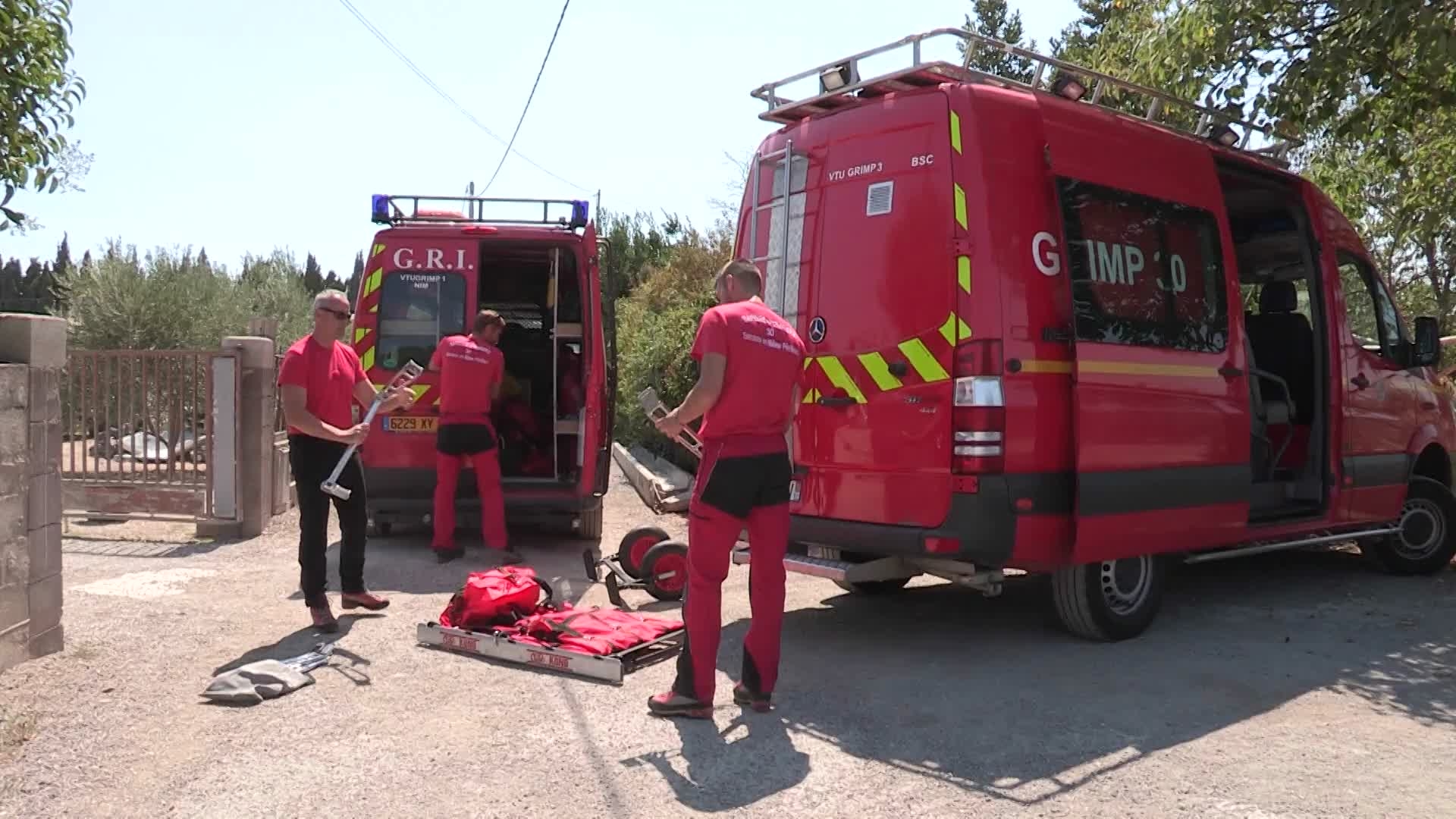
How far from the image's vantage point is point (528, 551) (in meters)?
9.20

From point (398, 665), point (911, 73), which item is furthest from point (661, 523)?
point (911, 73)

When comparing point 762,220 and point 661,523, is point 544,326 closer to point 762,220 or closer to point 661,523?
point 661,523

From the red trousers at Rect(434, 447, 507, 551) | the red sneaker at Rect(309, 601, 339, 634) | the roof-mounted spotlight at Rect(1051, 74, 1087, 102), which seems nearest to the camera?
the roof-mounted spotlight at Rect(1051, 74, 1087, 102)

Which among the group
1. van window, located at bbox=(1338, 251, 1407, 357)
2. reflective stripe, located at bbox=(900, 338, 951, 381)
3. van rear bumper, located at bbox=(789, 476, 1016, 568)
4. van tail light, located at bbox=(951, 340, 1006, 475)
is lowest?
van rear bumper, located at bbox=(789, 476, 1016, 568)

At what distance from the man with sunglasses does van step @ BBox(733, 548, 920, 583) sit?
7.59 ft

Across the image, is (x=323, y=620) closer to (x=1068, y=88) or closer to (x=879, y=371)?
(x=879, y=371)

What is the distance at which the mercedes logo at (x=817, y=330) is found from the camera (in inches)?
233

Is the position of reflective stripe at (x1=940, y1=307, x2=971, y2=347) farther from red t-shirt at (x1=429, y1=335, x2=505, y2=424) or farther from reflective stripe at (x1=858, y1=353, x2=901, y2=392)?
red t-shirt at (x1=429, y1=335, x2=505, y2=424)

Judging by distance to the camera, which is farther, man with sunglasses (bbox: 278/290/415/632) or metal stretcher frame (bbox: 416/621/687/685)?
man with sunglasses (bbox: 278/290/415/632)

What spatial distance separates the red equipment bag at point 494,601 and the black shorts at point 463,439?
7.38 feet

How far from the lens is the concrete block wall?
208 inches

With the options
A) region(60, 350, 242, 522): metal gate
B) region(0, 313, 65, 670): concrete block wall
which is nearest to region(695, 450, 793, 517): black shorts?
region(0, 313, 65, 670): concrete block wall

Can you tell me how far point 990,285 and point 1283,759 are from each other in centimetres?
232

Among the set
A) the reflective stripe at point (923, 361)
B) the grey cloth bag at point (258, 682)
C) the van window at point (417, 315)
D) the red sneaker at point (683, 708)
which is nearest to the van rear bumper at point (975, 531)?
the reflective stripe at point (923, 361)
